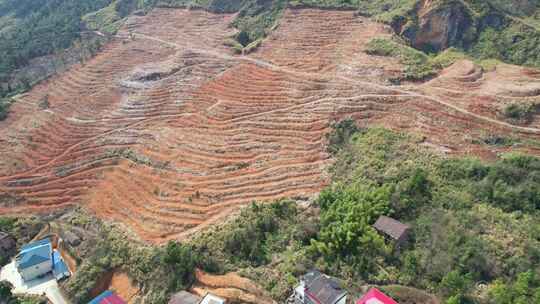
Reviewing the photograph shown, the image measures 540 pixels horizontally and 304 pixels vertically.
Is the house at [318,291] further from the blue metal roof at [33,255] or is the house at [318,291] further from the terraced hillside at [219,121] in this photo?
the blue metal roof at [33,255]

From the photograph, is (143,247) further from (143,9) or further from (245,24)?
(143,9)

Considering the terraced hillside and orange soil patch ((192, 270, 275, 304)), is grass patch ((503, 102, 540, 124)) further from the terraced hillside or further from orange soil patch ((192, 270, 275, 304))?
orange soil patch ((192, 270, 275, 304))

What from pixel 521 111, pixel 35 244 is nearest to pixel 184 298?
pixel 35 244

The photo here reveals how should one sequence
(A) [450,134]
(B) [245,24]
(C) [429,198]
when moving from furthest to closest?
(B) [245,24] → (A) [450,134] → (C) [429,198]

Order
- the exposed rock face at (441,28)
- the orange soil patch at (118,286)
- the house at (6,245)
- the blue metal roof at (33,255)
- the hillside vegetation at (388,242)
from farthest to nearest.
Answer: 1. the exposed rock face at (441,28)
2. the house at (6,245)
3. the blue metal roof at (33,255)
4. the orange soil patch at (118,286)
5. the hillside vegetation at (388,242)

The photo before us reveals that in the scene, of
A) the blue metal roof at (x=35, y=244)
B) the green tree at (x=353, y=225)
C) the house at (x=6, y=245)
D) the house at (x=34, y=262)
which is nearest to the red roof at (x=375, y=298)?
the green tree at (x=353, y=225)

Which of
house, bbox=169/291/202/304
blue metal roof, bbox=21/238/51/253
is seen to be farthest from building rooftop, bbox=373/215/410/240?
blue metal roof, bbox=21/238/51/253

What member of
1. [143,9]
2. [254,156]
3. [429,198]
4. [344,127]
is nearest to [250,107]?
[254,156]
